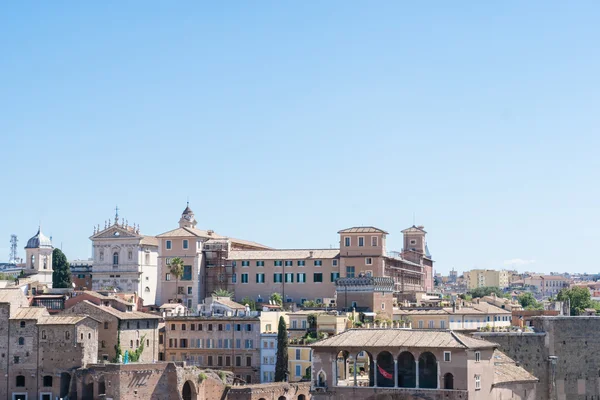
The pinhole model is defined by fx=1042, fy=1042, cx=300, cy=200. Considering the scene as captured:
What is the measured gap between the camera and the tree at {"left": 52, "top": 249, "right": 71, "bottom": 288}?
101m

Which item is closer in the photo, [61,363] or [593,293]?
[61,363]

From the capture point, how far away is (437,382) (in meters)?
61.5

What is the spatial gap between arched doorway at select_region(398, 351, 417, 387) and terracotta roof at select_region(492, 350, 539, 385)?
5005 mm

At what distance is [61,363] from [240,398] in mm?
13103

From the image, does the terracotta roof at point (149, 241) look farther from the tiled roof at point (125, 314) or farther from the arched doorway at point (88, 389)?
the arched doorway at point (88, 389)

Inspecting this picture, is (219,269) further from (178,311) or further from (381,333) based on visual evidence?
(381,333)

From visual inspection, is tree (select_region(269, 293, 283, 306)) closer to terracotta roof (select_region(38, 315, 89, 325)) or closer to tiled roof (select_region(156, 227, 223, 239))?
tiled roof (select_region(156, 227, 223, 239))

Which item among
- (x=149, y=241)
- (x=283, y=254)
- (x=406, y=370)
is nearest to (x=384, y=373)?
(x=406, y=370)

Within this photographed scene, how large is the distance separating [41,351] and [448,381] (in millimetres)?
29902

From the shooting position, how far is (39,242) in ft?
345

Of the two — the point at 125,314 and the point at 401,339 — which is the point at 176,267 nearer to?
the point at 125,314

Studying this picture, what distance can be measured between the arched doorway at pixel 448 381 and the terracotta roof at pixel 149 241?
41.1 meters

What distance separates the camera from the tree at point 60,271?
10131 centimetres

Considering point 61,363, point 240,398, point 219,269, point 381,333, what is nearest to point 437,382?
point 381,333
